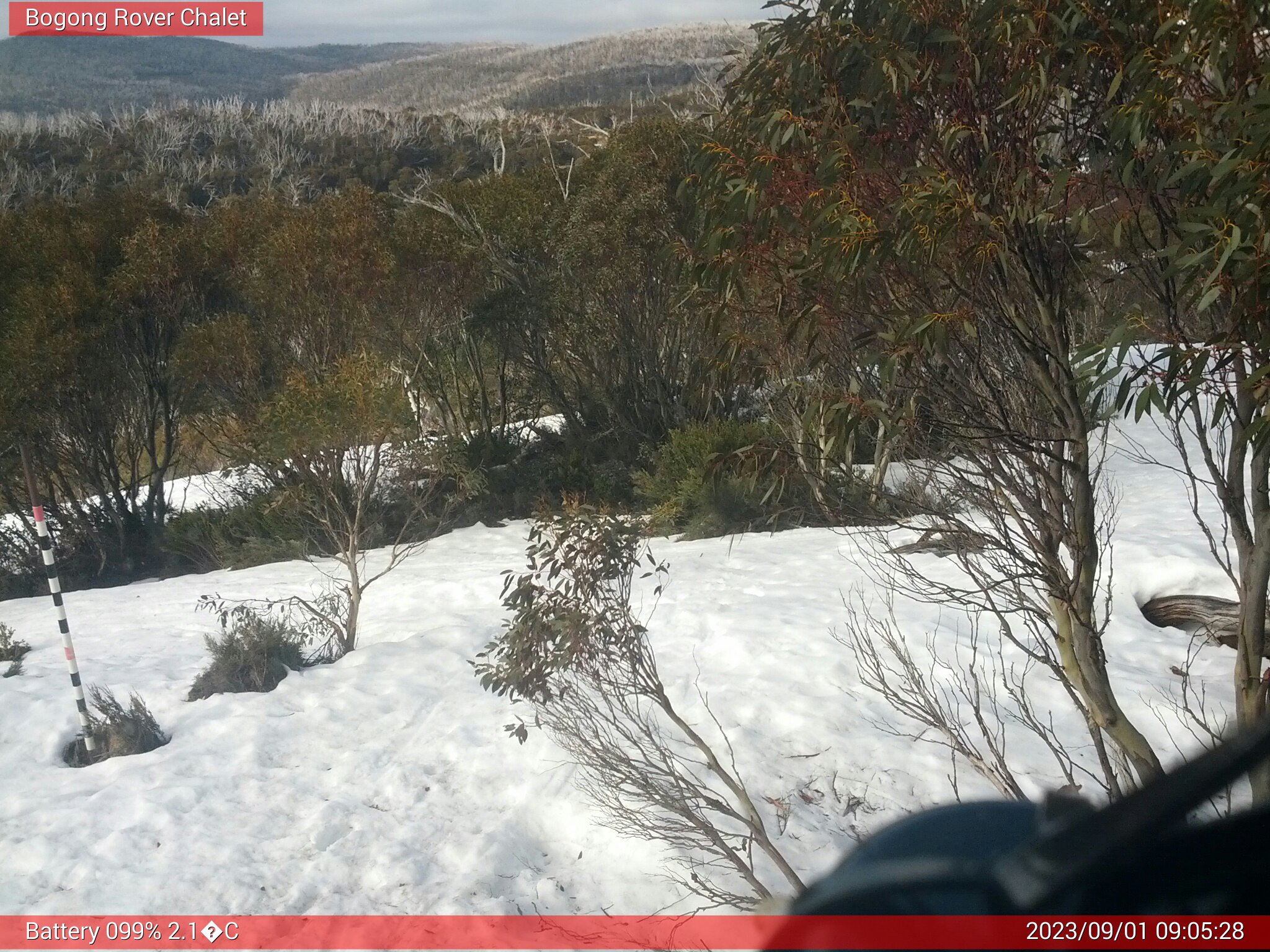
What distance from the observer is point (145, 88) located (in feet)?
91.4

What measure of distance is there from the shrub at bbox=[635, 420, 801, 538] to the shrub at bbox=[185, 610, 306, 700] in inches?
122

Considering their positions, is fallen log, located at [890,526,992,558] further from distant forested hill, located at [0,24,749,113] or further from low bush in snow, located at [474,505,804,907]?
distant forested hill, located at [0,24,749,113]

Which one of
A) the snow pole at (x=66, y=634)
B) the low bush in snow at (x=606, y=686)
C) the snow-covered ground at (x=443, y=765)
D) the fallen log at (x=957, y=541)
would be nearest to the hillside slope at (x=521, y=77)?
the snow-covered ground at (x=443, y=765)

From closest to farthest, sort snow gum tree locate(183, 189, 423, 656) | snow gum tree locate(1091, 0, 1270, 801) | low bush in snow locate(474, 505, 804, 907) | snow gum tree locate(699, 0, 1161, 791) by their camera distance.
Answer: snow gum tree locate(1091, 0, 1270, 801) < snow gum tree locate(699, 0, 1161, 791) < low bush in snow locate(474, 505, 804, 907) < snow gum tree locate(183, 189, 423, 656)

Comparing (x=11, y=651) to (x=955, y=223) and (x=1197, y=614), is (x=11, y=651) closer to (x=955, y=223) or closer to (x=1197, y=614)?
(x=955, y=223)

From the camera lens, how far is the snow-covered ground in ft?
14.3

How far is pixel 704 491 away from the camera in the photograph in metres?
10.0

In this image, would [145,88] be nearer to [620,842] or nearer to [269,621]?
[269,621]

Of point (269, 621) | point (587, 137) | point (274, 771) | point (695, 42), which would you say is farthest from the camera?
point (695, 42)

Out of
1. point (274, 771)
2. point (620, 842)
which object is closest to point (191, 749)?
point (274, 771)

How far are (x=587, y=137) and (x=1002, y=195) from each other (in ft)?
50.9

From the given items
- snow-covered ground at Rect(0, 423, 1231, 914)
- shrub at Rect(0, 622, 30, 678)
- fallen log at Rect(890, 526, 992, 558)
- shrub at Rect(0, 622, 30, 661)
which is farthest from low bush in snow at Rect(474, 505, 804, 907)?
shrub at Rect(0, 622, 30, 661)

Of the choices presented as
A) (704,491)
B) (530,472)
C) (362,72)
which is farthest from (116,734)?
(362,72)

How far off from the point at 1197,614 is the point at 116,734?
21.1ft
